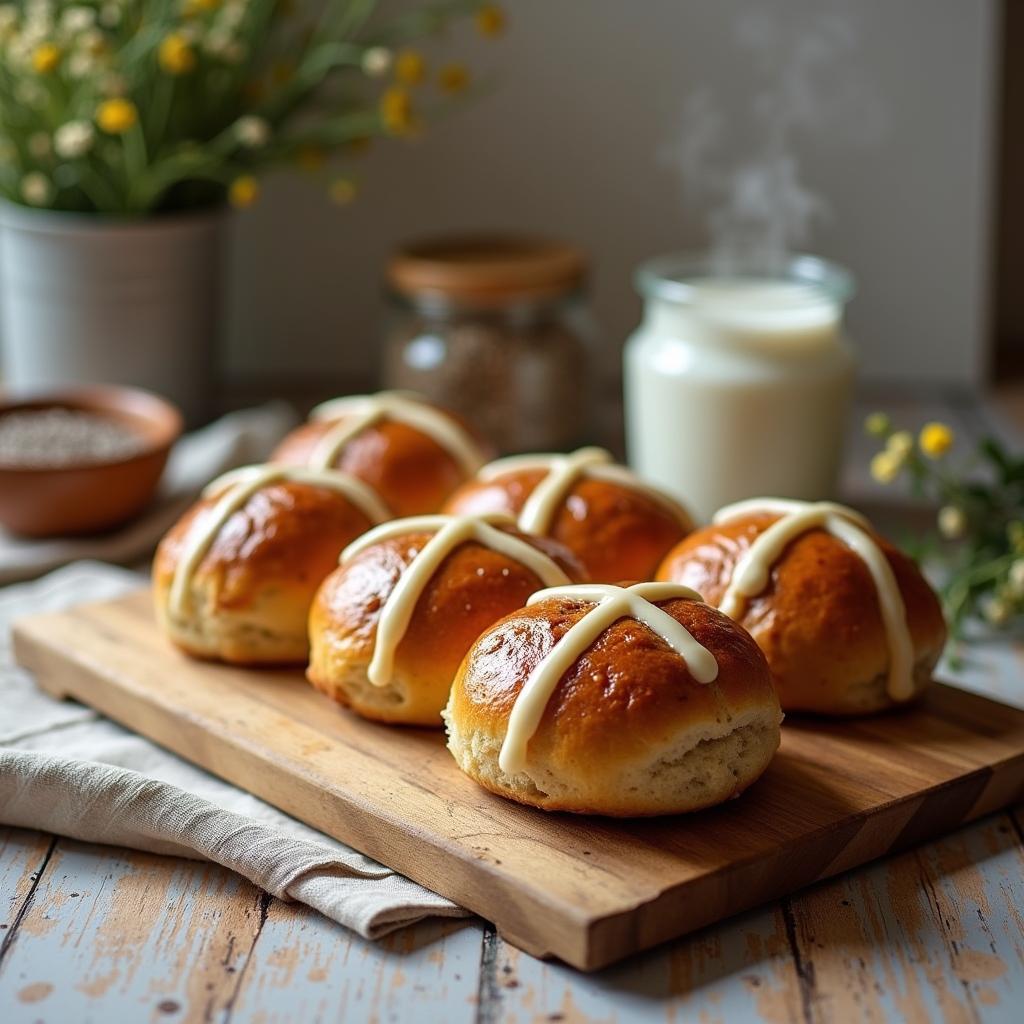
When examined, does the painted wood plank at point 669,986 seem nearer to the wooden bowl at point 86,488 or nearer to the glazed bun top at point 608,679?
the glazed bun top at point 608,679

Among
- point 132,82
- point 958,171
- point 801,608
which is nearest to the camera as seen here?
point 801,608

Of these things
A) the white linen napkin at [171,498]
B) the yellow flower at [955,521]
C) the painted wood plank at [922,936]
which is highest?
the yellow flower at [955,521]

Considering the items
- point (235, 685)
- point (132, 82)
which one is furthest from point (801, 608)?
point (132, 82)

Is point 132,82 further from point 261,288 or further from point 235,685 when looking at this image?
point 235,685

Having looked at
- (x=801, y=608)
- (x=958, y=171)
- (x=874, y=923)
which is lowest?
(x=874, y=923)

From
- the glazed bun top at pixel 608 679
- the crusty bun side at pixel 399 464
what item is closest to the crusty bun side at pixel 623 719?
the glazed bun top at pixel 608 679

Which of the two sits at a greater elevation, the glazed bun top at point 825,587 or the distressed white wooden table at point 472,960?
the glazed bun top at point 825,587

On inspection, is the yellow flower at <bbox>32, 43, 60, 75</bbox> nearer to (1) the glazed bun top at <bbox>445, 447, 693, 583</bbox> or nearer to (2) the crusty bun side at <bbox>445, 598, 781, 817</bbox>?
(1) the glazed bun top at <bbox>445, 447, 693, 583</bbox>
